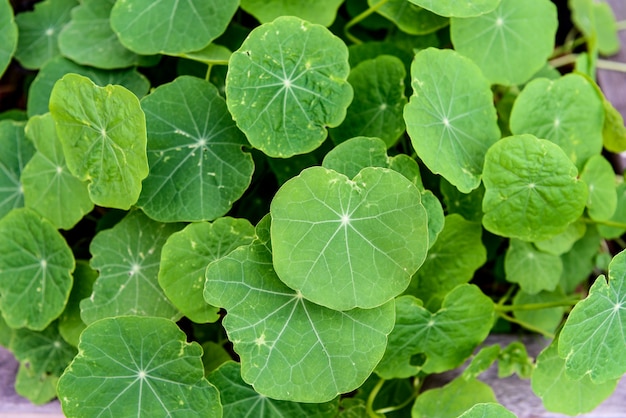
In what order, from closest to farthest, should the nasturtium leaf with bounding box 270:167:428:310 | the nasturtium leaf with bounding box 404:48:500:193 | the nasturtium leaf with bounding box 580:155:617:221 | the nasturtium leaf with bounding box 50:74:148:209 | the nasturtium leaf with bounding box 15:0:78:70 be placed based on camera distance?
the nasturtium leaf with bounding box 270:167:428:310, the nasturtium leaf with bounding box 50:74:148:209, the nasturtium leaf with bounding box 404:48:500:193, the nasturtium leaf with bounding box 580:155:617:221, the nasturtium leaf with bounding box 15:0:78:70

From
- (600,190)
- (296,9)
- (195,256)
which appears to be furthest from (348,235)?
(600,190)

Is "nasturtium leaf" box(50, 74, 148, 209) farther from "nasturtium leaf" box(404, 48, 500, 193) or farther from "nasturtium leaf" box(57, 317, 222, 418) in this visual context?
"nasturtium leaf" box(404, 48, 500, 193)

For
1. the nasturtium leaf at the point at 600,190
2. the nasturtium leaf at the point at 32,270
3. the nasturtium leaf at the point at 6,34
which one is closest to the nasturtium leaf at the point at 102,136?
the nasturtium leaf at the point at 32,270

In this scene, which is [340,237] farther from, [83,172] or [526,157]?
[83,172]

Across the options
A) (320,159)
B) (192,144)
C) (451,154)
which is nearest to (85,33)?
(192,144)

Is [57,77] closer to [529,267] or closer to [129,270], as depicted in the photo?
[129,270]

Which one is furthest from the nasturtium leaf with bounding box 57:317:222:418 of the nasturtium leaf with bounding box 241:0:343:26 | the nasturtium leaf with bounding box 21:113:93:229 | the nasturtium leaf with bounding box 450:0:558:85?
the nasturtium leaf with bounding box 450:0:558:85
